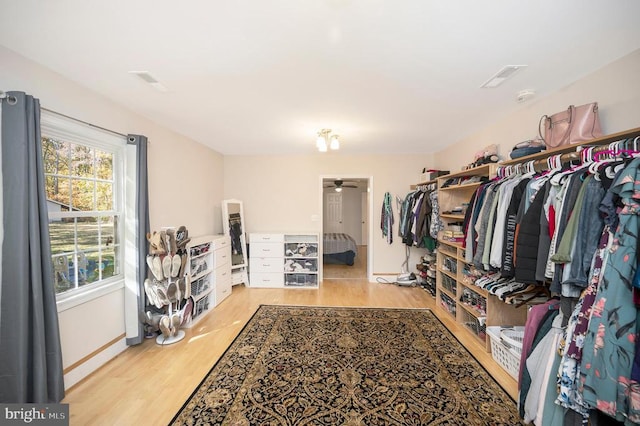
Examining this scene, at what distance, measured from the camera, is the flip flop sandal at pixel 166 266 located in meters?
2.52

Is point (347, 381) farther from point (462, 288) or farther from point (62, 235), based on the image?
point (62, 235)

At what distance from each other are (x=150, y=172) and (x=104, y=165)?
449 millimetres

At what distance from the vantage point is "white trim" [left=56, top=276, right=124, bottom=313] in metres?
1.96

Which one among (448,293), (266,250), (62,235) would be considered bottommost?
(448,293)

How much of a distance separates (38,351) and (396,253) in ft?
15.1

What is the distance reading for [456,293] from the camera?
3.05 meters

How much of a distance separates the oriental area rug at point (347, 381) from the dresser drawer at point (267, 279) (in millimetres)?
1493

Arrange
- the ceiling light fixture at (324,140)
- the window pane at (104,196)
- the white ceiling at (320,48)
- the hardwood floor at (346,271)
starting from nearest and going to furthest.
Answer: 1. the white ceiling at (320,48)
2. the window pane at (104,196)
3. the ceiling light fixture at (324,140)
4. the hardwood floor at (346,271)

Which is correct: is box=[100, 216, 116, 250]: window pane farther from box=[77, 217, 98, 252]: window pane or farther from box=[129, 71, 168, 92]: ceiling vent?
box=[129, 71, 168, 92]: ceiling vent

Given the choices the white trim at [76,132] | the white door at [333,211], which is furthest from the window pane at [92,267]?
the white door at [333,211]

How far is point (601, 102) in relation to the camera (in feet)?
5.86

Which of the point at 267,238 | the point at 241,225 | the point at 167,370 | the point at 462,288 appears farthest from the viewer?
the point at 241,225

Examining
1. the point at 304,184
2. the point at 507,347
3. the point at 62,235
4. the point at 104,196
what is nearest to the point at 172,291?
the point at 62,235

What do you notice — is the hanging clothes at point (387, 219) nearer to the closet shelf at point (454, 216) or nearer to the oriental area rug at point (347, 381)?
the closet shelf at point (454, 216)
